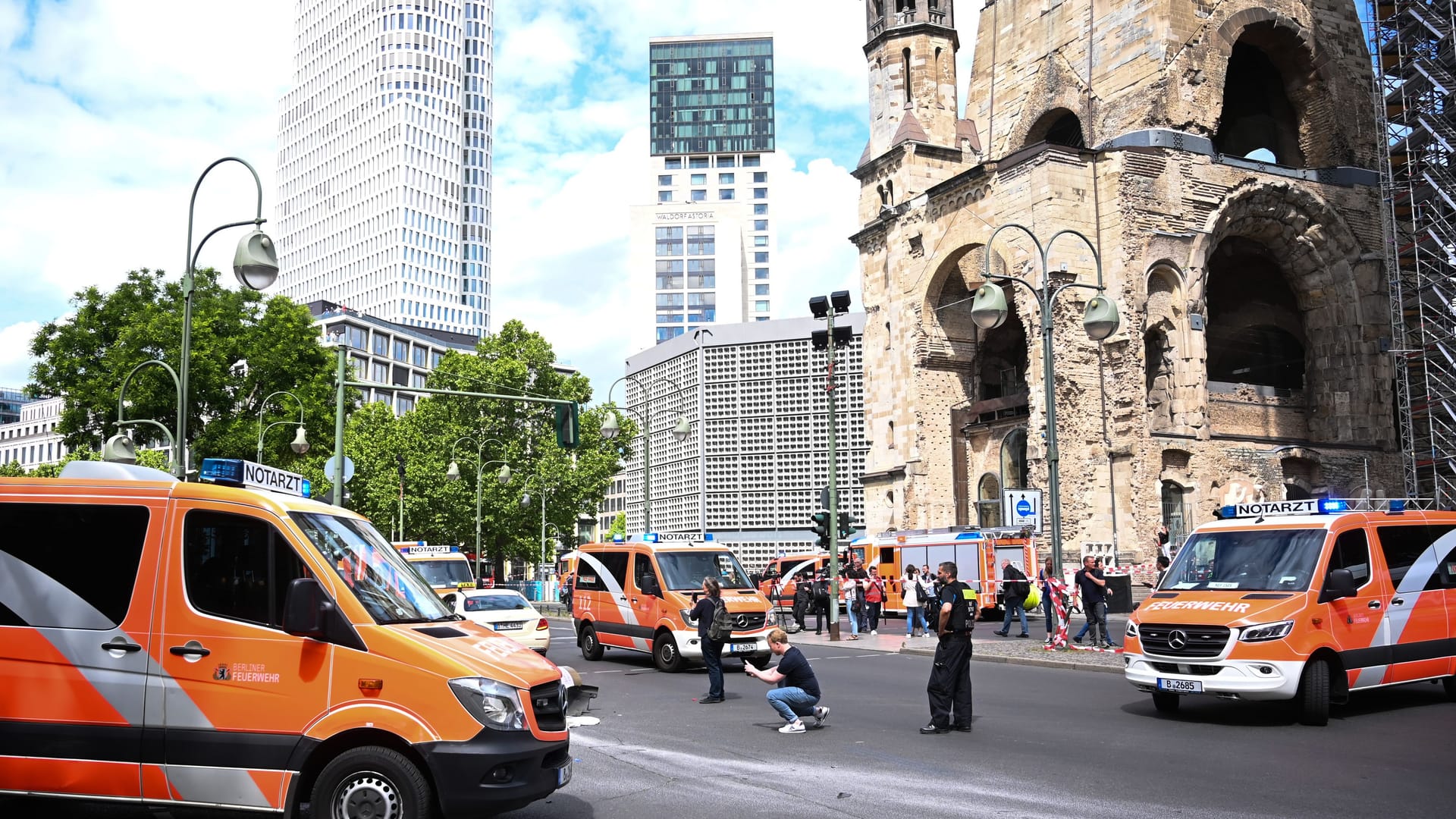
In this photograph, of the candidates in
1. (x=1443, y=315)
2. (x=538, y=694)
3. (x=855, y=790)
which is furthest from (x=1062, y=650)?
(x=1443, y=315)

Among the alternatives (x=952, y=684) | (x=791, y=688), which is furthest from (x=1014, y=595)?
(x=791, y=688)

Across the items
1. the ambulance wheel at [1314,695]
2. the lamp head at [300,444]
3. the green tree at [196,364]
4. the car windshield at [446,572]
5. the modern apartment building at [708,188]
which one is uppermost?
the modern apartment building at [708,188]

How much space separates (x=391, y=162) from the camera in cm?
14150

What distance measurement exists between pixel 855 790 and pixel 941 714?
3.17 m

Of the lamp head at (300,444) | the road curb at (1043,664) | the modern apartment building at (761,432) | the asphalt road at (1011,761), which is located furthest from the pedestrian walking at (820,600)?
the modern apartment building at (761,432)

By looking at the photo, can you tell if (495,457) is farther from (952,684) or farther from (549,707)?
(549,707)

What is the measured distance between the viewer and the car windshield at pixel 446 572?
23656mm

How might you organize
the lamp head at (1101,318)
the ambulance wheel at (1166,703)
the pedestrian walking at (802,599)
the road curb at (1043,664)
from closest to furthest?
1. the ambulance wheel at (1166,703)
2. the road curb at (1043,664)
3. the lamp head at (1101,318)
4. the pedestrian walking at (802,599)

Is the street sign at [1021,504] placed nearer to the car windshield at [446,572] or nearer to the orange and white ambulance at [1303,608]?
the car windshield at [446,572]

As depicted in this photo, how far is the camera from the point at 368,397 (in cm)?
10575

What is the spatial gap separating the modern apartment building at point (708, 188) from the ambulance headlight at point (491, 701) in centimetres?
12901

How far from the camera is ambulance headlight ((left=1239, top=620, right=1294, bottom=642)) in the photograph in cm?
1094

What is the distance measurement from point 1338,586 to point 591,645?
40.9 feet

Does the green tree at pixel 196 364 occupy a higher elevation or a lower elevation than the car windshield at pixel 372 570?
higher
